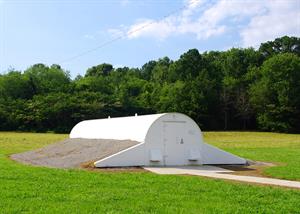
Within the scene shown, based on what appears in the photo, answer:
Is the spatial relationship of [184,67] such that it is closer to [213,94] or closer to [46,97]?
[213,94]

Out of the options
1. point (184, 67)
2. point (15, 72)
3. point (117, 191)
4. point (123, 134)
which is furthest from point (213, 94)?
point (117, 191)

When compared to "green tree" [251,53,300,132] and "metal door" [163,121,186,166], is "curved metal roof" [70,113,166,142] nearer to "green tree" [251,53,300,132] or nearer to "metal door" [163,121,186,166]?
"metal door" [163,121,186,166]

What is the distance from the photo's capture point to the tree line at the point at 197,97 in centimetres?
7869

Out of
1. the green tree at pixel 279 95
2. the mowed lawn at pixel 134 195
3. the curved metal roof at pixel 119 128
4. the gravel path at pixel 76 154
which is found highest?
the green tree at pixel 279 95

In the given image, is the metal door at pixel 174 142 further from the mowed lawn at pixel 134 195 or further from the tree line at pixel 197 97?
the tree line at pixel 197 97

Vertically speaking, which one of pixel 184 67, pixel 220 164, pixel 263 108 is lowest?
pixel 220 164

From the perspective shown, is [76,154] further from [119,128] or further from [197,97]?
[197,97]

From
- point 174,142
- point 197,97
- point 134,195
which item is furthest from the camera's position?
point 197,97

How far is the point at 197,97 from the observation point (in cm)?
8225

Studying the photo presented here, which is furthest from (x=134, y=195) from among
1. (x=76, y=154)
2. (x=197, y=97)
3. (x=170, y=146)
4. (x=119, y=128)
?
(x=197, y=97)

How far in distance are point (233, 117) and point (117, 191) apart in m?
76.2

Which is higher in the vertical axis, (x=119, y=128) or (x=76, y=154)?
(x=119, y=128)

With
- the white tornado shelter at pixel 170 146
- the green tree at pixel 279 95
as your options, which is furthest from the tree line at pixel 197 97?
the white tornado shelter at pixel 170 146

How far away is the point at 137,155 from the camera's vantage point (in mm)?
20500
